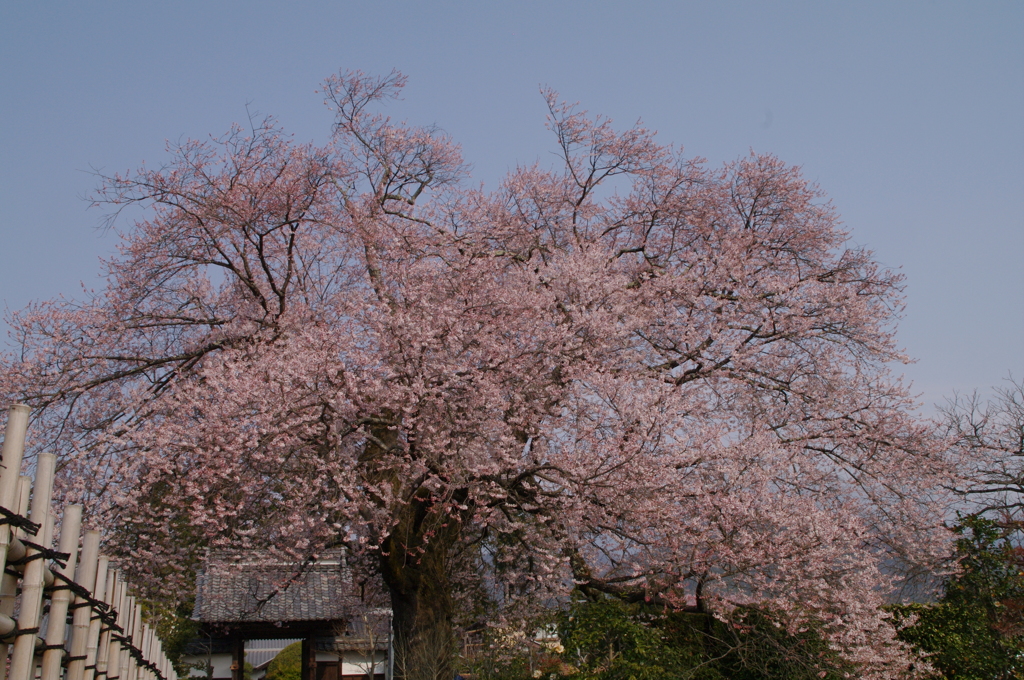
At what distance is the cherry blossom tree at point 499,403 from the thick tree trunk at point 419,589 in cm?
4

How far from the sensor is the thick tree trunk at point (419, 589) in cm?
1012

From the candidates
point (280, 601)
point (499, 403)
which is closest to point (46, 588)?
point (499, 403)

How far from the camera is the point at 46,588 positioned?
2762 mm

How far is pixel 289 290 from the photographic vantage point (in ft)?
41.8

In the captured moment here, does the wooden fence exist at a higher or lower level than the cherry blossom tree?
lower

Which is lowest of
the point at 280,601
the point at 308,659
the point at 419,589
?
the point at 308,659

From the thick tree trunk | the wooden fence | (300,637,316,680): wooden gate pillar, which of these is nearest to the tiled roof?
(300,637,316,680): wooden gate pillar

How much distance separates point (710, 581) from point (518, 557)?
→ 3.10 metres

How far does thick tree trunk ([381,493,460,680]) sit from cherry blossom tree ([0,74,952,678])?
0.13 feet

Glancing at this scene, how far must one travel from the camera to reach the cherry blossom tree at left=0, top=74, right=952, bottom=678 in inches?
370

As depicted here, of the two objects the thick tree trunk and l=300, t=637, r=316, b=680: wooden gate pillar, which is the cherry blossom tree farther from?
l=300, t=637, r=316, b=680: wooden gate pillar

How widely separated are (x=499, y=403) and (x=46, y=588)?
7435 millimetres

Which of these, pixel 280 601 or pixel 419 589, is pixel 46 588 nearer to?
pixel 419 589

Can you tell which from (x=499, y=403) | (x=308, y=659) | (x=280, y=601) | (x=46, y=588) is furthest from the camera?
(x=308, y=659)
